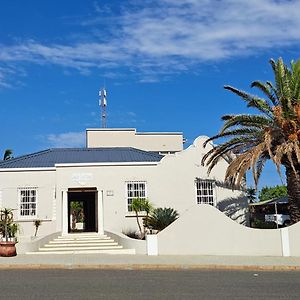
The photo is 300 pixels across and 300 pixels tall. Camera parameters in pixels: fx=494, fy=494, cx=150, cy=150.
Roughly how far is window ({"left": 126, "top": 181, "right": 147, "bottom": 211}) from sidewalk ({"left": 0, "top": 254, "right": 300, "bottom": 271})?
6441 millimetres

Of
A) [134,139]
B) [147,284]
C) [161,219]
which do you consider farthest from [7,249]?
[134,139]

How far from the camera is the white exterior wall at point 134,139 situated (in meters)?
42.8

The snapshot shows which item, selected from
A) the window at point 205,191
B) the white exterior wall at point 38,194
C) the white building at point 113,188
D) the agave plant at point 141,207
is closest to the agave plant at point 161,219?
the agave plant at point 141,207

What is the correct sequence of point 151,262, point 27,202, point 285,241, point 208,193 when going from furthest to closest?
point 208,193
point 27,202
point 285,241
point 151,262

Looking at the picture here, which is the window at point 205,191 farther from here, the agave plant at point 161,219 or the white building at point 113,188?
the agave plant at point 161,219

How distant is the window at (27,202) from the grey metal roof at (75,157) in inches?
58.6

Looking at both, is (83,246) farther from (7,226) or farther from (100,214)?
(7,226)

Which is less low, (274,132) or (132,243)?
(274,132)

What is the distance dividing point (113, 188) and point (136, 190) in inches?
47.6

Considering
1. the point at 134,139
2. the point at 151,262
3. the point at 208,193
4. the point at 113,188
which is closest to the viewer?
the point at 151,262

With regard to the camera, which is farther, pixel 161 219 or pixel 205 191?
pixel 205 191

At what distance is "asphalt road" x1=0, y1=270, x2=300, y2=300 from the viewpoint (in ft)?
34.1

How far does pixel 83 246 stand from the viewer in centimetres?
2242

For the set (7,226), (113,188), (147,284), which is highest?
(113,188)
